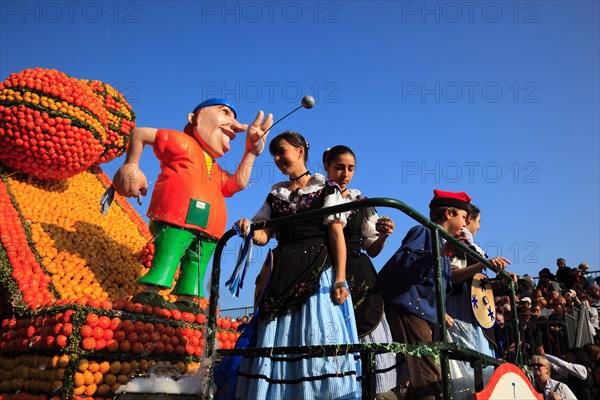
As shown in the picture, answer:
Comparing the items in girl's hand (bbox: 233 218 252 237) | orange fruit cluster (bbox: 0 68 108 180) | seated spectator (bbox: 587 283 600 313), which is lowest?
girl's hand (bbox: 233 218 252 237)

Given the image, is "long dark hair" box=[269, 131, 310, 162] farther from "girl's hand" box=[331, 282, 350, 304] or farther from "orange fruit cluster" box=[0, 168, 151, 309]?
"orange fruit cluster" box=[0, 168, 151, 309]

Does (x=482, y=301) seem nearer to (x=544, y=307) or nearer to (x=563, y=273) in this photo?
(x=544, y=307)

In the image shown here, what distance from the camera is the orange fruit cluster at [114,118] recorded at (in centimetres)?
691

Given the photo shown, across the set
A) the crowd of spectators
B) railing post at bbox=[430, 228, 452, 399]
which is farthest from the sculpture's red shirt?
railing post at bbox=[430, 228, 452, 399]

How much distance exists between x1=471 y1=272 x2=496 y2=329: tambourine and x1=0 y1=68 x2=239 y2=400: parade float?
5.72 ft

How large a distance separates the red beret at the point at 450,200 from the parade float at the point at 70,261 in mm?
1816

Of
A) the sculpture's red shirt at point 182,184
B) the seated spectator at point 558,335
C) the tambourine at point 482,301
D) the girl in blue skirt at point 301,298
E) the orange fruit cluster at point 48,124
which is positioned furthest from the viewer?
the seated spectator at point 558,335

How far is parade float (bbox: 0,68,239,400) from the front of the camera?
159 inches

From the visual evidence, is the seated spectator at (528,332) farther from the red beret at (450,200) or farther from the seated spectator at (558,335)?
the red beret at (450,200)

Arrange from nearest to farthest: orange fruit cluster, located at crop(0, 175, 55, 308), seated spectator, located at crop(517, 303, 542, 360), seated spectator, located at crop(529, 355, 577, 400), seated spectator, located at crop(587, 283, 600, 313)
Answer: orange fruit cluster, located at crop(0, 175, 55, 308), seated spectator, located at crop(529, 355, 577, 400), seated spectator, located at crop(517, 303, 542, 360), seated spectator, located at crop(587, 283, 600, 313)

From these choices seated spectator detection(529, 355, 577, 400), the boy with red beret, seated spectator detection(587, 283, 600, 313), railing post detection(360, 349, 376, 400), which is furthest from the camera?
seated spectator detection(587, 283, 600, 313)

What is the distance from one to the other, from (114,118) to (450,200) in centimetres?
478

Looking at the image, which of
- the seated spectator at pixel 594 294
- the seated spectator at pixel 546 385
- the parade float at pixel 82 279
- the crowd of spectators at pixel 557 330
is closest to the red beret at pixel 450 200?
the parade float at pixel 82 279

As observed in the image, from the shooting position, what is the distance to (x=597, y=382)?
20.1ft
